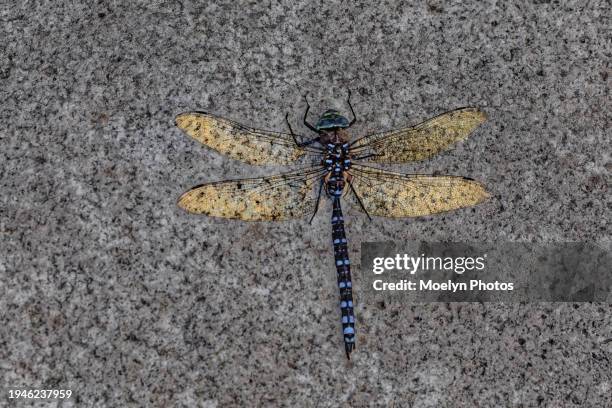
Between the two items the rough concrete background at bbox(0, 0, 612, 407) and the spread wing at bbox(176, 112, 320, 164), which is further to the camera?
the spread wing at bbox(176, 112, 320, 164)

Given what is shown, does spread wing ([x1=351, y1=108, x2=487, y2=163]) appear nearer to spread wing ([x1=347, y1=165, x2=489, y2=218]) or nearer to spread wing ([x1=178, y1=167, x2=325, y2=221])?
spread wing ([x1=347, y1=165, x2=489, y2=218])

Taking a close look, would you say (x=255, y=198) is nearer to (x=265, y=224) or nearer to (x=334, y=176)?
(x=265, y=224)

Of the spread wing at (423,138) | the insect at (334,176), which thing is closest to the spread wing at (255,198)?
the insect at (334,176)

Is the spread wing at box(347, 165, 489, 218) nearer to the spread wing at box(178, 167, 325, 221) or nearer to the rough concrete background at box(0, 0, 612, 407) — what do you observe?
the rough concrete background at box(0, 0, 612, 407)

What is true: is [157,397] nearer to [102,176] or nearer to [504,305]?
[102,176]

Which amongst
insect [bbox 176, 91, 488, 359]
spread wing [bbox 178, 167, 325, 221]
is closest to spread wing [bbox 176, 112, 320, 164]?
insect [bbox 176, 91, 488, 359]

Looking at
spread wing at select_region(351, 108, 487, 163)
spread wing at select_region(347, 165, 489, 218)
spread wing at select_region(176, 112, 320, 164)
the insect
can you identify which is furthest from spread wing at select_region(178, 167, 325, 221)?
spread wing at select_region(351, 108, 487, 163)

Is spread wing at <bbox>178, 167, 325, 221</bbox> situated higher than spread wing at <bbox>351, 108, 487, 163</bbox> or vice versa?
spread wing at <bbox>351, 108, 487, 163</bbox>
